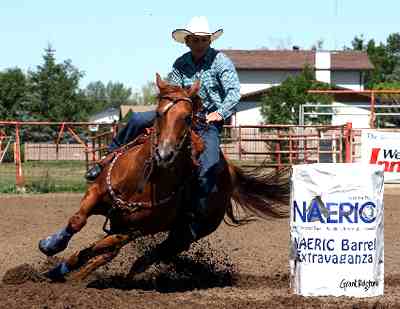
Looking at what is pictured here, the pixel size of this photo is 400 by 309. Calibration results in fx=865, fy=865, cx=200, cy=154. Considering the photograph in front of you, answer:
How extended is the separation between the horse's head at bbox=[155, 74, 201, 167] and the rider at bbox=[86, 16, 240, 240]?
1.68 ft

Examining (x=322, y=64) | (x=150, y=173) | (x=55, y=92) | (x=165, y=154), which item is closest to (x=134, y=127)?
(x=150, y=173)

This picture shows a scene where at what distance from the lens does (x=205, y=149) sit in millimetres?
6574

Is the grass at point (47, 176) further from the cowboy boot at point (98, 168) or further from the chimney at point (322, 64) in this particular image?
the chimney at point (322, 64)

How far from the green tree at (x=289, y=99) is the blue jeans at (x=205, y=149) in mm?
30321

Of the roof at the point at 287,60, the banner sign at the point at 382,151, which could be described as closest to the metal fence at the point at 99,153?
the banner sign at the point at 382,151

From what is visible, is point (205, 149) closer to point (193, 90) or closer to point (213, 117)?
point (213, 117)

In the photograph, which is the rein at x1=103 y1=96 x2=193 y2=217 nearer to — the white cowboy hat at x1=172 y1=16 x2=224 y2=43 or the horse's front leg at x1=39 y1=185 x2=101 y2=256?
the horse's front leg at x1=39 y1=185 x2=101 y2=256

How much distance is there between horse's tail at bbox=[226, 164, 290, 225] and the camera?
770cm

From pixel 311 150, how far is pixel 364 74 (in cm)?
5213

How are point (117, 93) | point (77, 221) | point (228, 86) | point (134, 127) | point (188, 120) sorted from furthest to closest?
point (117, 93) < point (228, 86) < point (134, 127) < point (77, 221) < point (188, 120)

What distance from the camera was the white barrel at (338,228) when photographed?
6.14 meters

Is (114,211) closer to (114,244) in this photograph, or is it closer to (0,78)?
(114,244)

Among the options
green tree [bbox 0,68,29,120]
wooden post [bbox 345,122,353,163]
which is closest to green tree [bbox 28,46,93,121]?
green tree [bbox 0,68,29,120]

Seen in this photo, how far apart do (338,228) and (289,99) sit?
115ft
